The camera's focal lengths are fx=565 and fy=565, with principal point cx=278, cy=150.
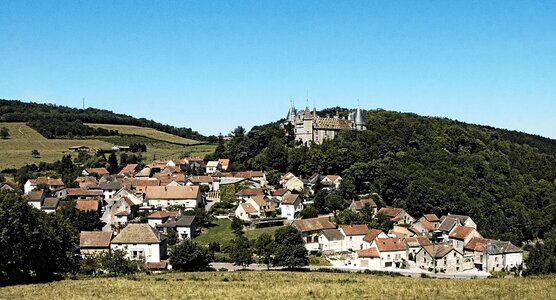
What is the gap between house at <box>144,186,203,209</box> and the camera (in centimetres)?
7638

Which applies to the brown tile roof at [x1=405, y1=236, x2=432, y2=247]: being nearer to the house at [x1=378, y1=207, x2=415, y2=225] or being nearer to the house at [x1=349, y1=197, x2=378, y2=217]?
the house at [x1=378, y1=207, x2=415, y2=225]

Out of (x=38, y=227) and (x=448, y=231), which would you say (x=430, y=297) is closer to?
(x=38, y=227)

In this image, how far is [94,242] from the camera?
54.5m

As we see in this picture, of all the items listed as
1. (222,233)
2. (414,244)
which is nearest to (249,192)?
(222,233)

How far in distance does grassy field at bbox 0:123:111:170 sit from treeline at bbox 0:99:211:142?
18.3 feet

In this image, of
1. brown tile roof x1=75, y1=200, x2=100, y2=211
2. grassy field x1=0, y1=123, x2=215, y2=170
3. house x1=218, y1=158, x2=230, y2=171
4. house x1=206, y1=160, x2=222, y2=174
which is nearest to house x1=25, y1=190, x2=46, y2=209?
brown tile roof x1=75, y1=200, x2=100, y2=211

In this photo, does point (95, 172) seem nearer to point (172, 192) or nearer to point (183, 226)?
point (172, 192)

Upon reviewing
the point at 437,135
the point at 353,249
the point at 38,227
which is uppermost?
the point at 437,135

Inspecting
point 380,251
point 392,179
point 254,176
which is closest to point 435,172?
point 392,179

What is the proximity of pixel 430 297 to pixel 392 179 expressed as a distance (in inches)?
2257

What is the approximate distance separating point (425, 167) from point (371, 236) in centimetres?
3770

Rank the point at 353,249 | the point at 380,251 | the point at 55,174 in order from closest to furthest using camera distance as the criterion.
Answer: the point at 380,251 < the point at 353,249 < the point at 55,174

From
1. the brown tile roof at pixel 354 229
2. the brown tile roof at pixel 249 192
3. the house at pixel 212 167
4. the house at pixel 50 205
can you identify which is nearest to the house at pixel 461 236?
the brown tile roof at pixel 354 229

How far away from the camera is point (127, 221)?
224 ft
